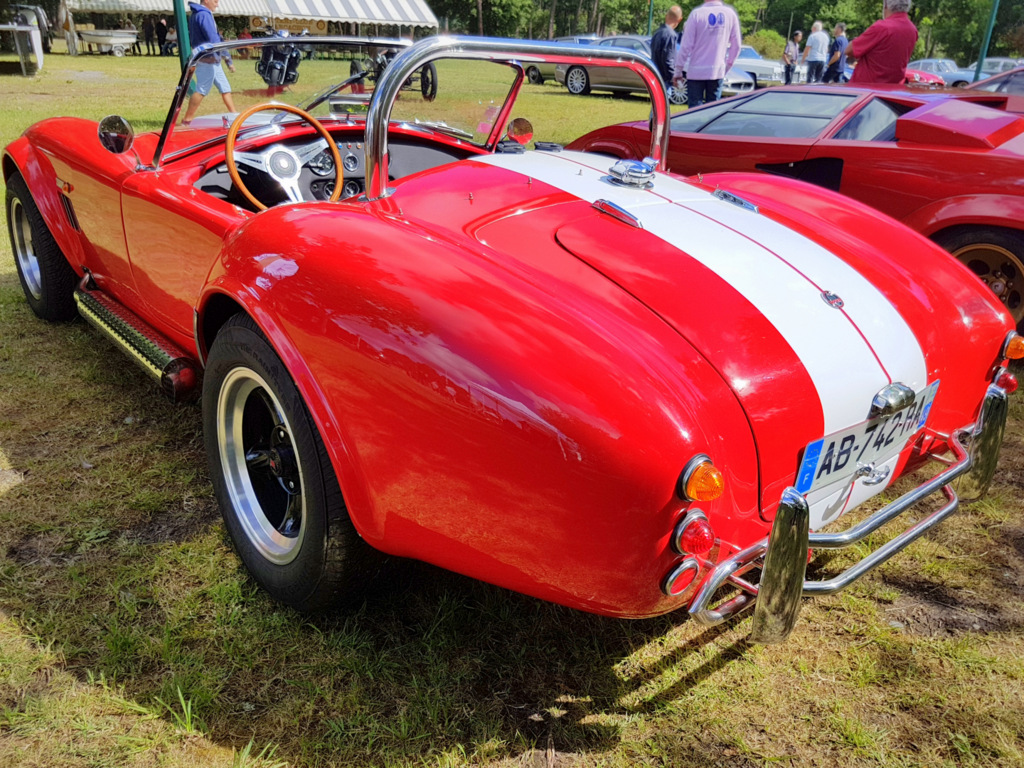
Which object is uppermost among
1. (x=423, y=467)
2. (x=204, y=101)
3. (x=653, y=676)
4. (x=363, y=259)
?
(x=204, y=101)

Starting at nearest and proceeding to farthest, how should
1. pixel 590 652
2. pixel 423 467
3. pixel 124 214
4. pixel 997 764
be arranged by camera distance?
pixel 423 467, pixel 997 764, pixel 590 652, pixel 124 214

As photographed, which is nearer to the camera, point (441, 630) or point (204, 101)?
point (441, 630)

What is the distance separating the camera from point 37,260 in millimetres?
3924

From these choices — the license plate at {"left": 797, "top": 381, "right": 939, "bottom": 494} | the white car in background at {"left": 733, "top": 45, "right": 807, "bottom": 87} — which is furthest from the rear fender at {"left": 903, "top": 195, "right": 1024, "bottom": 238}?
the white car in background at {"left": 733, "top": 45, "right": 807, "bottom": 87}

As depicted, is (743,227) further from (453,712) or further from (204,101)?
(204,101)

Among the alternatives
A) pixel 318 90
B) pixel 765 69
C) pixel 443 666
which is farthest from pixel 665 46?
pixel 765 69

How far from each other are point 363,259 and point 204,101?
1678mm

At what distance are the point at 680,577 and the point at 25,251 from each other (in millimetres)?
3974

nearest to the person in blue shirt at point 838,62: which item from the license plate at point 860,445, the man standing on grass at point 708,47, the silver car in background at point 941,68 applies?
the man standing on grass at point 708,47

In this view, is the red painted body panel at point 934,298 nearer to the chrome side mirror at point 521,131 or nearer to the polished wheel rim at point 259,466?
the chrome side mirror at point 521,131

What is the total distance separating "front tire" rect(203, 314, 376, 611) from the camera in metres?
1.81

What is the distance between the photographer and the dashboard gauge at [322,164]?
9.75ft

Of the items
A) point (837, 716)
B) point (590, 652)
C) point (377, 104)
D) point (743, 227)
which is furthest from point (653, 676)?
point (377, 104)

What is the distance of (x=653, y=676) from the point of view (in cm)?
195
